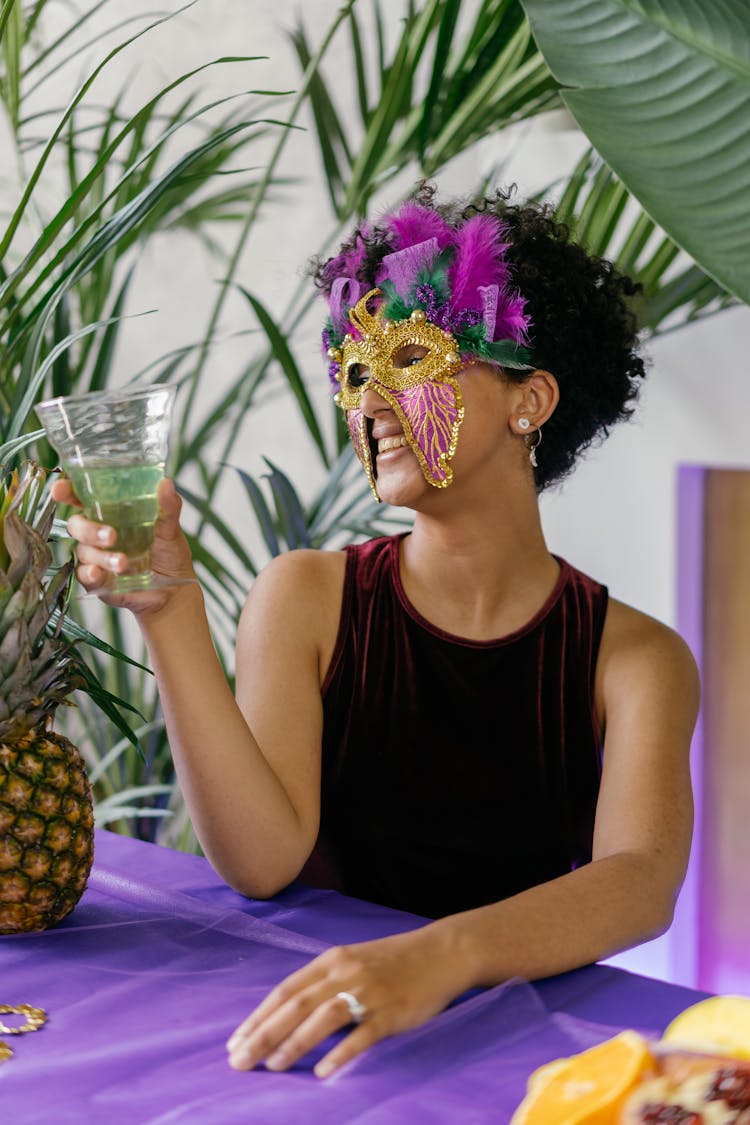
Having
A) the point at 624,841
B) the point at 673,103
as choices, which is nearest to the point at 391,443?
the point at 624,841

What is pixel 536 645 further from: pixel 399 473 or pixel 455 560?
pixel 399 473

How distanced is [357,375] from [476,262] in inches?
7.2

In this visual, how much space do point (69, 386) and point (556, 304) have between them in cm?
83

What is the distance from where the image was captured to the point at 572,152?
8.70 feet

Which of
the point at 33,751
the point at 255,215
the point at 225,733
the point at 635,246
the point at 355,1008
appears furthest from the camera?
the point at 255,215

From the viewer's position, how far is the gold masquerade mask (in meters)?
1.38

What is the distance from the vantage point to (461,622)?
1506 mm

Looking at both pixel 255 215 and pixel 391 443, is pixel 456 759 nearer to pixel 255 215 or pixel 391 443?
pixel 391 443

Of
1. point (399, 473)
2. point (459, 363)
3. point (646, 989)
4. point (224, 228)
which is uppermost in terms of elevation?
point (224, 228)

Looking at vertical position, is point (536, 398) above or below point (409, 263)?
below

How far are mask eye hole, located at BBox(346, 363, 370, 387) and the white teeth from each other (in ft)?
0.23

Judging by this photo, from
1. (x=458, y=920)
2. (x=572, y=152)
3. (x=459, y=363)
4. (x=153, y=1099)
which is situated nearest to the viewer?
(x=153, y=1099)

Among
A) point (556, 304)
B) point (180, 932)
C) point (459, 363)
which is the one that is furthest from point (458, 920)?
point (556, 304)

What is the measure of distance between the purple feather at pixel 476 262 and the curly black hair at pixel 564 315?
31 millimetres
